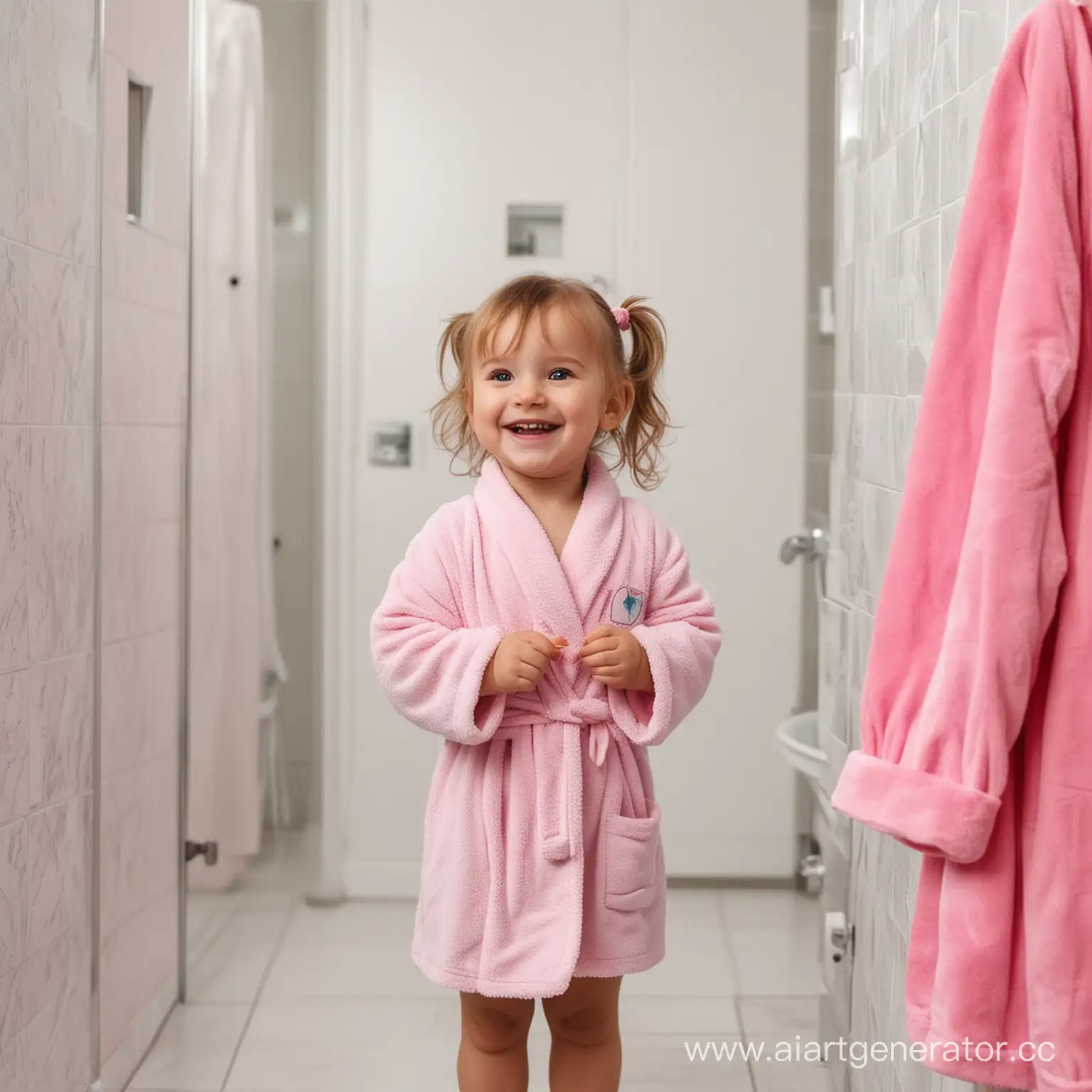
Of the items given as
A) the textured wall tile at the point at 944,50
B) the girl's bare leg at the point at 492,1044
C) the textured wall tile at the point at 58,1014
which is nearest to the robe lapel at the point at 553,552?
the girl's bare leg at the point at 492,1044

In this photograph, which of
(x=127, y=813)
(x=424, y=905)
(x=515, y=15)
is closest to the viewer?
(x=424, y=905)

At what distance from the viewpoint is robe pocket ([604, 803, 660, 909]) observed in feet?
4.41

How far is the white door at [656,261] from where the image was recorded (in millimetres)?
2248

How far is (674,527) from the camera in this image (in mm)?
2371

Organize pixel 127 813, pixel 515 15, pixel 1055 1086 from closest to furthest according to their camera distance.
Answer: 1. pixel 1055 1086
2. pixel 127 813
3. pixel 515 15

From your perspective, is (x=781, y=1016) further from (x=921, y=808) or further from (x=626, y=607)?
(x=921, y=808)

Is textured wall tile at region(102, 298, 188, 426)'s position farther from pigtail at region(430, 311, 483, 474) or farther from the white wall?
pigtail at region(430, 311, 483, 474)

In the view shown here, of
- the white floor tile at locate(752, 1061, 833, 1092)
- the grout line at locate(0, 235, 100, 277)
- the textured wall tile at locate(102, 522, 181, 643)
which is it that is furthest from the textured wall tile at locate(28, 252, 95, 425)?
the white floor tile at locate(752, 1061, 833, 1092)

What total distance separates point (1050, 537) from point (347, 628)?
60.4 inches

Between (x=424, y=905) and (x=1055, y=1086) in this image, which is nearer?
(x=1055, y=1086)

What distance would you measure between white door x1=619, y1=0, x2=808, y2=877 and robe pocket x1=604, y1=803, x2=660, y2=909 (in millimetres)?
1011

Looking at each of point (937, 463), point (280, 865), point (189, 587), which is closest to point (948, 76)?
point (937, 463)

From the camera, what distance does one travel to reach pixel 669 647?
4.43 ft

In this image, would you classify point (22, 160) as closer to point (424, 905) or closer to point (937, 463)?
point (424, 905)
